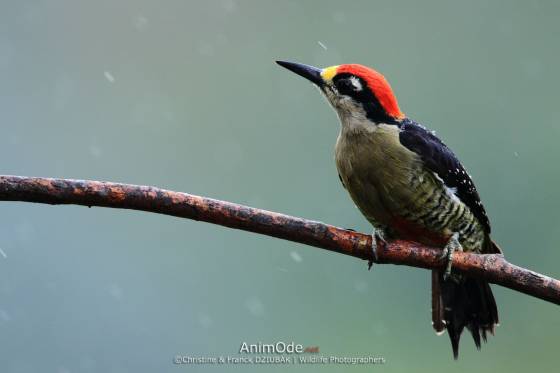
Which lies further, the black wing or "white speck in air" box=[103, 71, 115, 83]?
"white speck in air" box=[103, 71, 115, 83]

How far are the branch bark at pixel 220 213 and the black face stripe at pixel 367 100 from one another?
116cm

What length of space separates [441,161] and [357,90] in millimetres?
559

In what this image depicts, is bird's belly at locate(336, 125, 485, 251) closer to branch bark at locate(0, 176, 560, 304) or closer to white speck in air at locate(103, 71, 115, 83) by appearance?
branch bark at locate(0, 176, 560, 304)

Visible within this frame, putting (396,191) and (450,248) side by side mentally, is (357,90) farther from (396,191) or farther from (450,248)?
(450,248)

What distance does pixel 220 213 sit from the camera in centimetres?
297

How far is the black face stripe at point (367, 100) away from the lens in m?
4.30

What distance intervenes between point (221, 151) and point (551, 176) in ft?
17.6

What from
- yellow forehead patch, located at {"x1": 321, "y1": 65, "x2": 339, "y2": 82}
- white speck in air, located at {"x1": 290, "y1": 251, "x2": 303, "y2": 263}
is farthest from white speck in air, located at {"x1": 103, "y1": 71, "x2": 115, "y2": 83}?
yellow forehead patch, located at {"x1": 321, "y1": 65, "x2": 339, "y2": 82}

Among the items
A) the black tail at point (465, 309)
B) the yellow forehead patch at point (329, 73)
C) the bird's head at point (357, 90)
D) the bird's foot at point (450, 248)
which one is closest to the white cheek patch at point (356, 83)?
the bird's head at point (357, 90)

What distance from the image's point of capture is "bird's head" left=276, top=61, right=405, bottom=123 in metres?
4.26

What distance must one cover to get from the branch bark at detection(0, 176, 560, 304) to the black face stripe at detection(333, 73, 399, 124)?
45.7 inches

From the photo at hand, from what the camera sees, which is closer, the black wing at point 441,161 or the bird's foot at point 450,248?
the bird's foot at point 450,248

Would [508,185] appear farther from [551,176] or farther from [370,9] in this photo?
[370,9]

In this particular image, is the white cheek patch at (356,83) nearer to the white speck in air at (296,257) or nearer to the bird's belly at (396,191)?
the bird's belly at (396,191)
